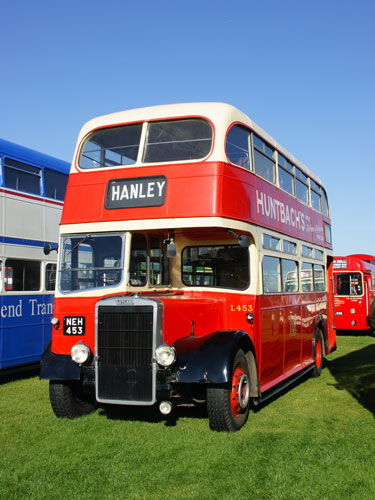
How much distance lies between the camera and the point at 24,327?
440 inches

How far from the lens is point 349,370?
12.0 meters

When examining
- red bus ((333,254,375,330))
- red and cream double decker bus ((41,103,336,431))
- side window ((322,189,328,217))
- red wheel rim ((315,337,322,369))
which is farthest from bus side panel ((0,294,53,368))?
red bus ((333,254,375,330))

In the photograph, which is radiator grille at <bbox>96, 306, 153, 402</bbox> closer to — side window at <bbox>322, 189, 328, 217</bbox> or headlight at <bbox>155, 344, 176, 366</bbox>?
headlight at <bbox>155, 344, 176, 366</bbox>

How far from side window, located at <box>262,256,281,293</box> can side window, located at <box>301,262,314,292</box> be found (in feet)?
5.92

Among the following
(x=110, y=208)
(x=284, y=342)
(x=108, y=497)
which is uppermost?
(x=110, y=208)

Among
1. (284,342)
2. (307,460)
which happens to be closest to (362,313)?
(284,342)

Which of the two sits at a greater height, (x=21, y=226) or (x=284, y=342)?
(x=21, y=226)

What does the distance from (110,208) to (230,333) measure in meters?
2.26

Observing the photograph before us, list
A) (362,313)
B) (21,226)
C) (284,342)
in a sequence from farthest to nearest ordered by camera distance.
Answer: (362,313) → (21,226) → (284,342)

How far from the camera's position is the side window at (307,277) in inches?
423

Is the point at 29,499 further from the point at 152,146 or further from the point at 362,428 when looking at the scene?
the point at 152,146

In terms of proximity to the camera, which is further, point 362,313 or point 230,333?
point 362,313

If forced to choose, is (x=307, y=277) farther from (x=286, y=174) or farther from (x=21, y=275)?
(x=21, y=275)

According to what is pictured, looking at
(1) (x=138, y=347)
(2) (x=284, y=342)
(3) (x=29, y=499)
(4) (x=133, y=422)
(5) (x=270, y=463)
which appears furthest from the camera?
(2) (x=284, y=342)
